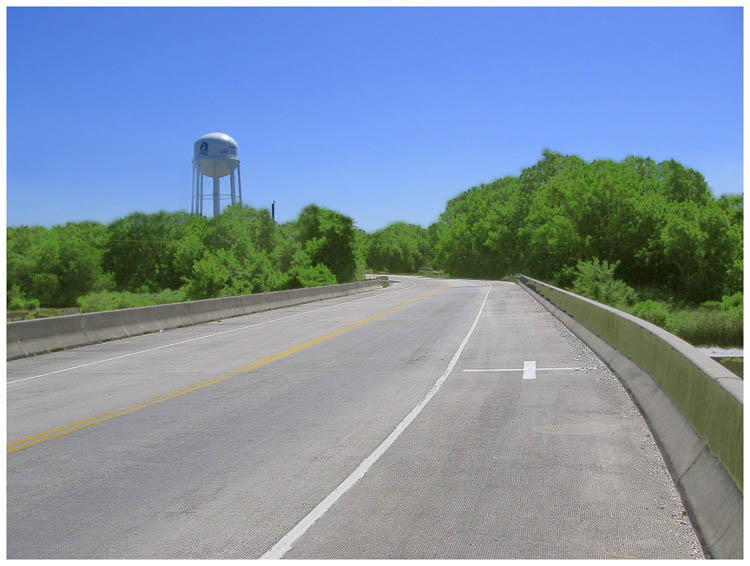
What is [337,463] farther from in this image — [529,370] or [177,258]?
[177,258]

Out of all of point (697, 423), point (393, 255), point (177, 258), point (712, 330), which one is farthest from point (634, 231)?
point (393, 255)

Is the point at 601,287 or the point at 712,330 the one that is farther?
the point at 601,287

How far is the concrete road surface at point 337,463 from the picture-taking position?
5441mm

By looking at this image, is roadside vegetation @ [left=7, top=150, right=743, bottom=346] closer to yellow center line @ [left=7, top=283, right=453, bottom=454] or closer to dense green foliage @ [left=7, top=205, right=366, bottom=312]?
dense green foliage @ [left=7, top=205, right=366, bottom=312]

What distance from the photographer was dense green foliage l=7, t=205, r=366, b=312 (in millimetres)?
87688

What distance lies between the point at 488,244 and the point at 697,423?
356 ft

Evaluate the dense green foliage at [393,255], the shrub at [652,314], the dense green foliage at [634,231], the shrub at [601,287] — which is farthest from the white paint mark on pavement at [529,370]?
the dense green foliage at [393,255]

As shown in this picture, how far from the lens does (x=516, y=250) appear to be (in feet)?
371

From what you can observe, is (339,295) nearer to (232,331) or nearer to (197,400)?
(232,331)

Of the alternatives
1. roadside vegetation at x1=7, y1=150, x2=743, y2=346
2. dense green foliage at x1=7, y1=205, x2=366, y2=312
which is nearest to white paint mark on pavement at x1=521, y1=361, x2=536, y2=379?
roadside vegetation at x1=7, y1=150, x2=743, y2=346

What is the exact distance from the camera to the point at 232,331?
23719 mm

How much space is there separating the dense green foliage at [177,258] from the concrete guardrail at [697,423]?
7338cm

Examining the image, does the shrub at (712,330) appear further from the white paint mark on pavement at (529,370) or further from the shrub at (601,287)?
the white paint mark on pavement at (529,370)

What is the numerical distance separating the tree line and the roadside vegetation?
0.16m
